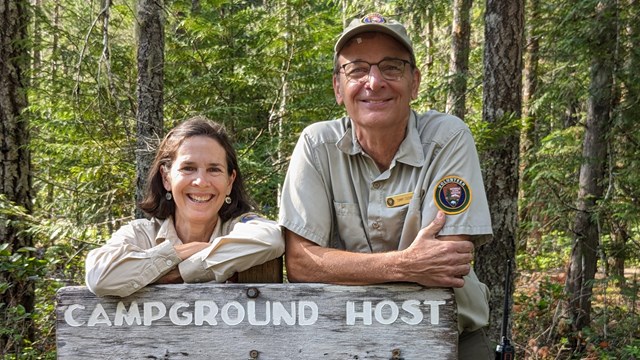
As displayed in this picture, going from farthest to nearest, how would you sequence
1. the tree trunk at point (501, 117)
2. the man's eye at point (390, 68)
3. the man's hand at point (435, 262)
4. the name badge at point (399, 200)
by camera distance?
the tree trunk at point (501, 117) < the man's eye at point (390, 68) < the name badge at point (399, 200) < the man's hand at point (435, 262)

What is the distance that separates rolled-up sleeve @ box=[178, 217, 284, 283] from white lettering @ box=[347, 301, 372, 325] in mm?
406

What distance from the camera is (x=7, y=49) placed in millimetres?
6086

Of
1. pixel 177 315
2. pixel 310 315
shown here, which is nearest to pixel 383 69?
pixel 310 315

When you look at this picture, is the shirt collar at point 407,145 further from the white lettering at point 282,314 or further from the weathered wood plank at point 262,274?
the white lettering at point 282,314

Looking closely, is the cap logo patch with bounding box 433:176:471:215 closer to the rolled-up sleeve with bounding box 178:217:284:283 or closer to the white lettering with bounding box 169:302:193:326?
the rolled-up sleeve with bounding box 178:217:284:283

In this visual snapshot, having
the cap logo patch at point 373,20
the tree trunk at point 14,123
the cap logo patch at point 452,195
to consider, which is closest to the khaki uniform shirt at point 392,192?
the cap logo patch at point 452,195

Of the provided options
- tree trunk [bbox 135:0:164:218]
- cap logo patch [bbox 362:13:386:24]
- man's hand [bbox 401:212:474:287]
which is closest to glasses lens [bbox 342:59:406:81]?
cap logo patch [bbox 362:13:386:24]

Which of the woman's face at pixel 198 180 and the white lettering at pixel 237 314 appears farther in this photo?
the woman's face at pixel 198 180

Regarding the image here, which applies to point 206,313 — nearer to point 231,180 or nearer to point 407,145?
point 231,180

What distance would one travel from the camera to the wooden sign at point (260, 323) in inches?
98.7

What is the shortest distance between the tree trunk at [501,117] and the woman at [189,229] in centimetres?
345

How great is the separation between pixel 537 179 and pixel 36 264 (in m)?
6.08

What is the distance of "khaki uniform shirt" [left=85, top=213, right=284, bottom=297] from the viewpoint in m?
2.56

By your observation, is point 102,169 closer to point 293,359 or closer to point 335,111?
point 335,111
